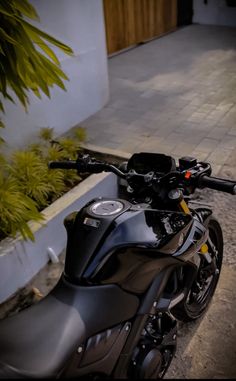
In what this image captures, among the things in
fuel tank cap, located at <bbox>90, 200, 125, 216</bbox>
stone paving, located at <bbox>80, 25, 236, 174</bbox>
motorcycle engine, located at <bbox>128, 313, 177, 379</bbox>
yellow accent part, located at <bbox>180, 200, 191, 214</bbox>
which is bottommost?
stone paving, located at <bbox>80, 25, 236, 174</bbox>

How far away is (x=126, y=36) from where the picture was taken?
25.8ft

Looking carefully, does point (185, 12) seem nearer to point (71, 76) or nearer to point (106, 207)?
point (71, 76)

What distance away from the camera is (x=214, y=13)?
9.02 metres

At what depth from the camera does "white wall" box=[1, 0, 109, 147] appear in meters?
3.86

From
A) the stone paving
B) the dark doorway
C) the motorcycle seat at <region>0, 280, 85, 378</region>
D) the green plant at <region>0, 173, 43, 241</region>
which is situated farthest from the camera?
the dark doorway

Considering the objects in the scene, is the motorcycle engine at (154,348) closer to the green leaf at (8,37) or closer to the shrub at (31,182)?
the shrub at (31,182)

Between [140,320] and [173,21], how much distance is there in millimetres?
8768

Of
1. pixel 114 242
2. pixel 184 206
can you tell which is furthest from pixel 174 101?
pixel 114 242

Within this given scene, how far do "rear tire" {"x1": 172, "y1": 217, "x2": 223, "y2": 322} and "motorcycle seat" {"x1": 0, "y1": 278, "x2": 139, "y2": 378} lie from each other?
2.51ft

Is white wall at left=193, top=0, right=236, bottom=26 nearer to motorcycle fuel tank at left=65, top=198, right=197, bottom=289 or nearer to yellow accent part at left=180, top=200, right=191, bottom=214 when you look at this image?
yellow accent part at left=180, top=200, right=191, bottom=214

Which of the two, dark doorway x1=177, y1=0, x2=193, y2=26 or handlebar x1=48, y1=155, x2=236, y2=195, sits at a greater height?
handlebar x1=48, y1=155, x2=236, y2=195

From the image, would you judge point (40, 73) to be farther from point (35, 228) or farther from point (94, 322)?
point (94, 322)

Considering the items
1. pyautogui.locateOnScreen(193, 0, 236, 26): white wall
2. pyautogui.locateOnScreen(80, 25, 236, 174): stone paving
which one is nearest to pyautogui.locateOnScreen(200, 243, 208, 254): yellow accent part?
pyautogui.locateOnScreen(80, 25, 236, 174): stone paving

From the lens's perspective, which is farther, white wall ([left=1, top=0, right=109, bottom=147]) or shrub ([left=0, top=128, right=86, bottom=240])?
white wall ([left=1, top=0, right=109, bottom=147])
